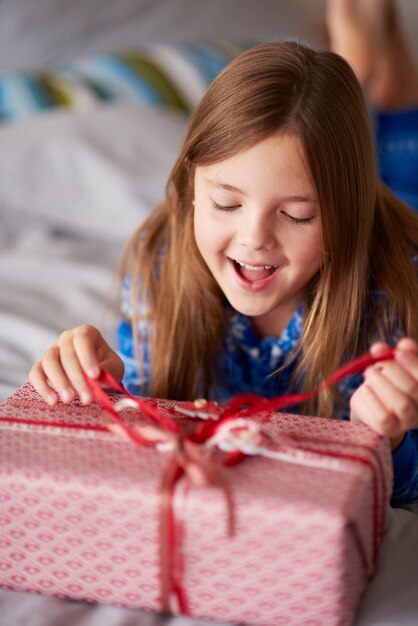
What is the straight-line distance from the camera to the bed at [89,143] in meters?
1.34

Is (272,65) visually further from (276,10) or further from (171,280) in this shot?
(276,10)

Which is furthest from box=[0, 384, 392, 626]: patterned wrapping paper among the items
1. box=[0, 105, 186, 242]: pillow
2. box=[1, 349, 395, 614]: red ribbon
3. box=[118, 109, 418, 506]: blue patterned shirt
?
box=[0, 105, 186, 242]: pillow

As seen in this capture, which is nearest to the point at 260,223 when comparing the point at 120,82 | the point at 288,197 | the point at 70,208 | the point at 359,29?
the point at 288,197

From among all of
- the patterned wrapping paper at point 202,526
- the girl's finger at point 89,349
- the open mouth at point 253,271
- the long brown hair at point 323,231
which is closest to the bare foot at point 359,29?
the long brown hair at point 323,231

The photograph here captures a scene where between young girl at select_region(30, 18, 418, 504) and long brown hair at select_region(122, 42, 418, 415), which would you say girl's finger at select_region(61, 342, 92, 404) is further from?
long brown hair at select_region(122, 42, 418, 415)

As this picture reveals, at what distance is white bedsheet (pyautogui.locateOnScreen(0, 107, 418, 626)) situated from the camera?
4.58 feet

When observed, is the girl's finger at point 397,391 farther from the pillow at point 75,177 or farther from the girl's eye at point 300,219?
the pillow at point 75,177

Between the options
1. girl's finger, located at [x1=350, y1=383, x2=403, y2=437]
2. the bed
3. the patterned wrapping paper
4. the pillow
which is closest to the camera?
the patterned wrapping paper

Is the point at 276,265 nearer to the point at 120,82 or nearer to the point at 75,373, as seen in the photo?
the point at 75,373

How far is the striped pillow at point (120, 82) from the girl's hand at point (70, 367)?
103 cm

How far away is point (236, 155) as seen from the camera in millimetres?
889

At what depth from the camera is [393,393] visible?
785 mm

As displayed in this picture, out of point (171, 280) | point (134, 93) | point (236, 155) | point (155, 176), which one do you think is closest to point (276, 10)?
point (134, 93)

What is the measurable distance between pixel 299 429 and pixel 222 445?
0.08 metres
